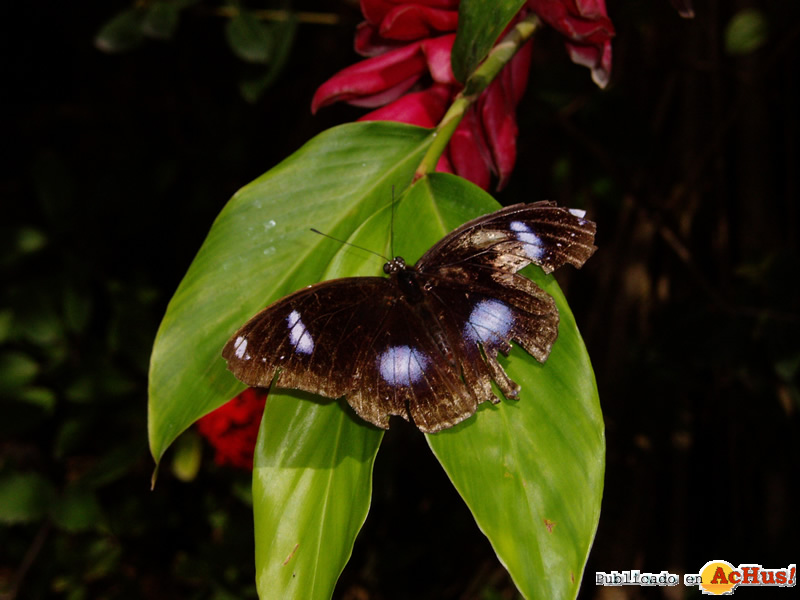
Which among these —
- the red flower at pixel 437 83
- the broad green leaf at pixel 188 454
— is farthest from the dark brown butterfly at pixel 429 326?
the broad green leaf at pixel 188 454

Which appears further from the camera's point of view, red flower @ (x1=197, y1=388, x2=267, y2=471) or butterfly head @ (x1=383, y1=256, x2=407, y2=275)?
red flower @ (x1=197, y1=388, x2=267, y2=471)

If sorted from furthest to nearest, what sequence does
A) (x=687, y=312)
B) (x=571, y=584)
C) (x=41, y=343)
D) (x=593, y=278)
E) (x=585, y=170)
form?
(x=593, y=278) < (x=585, y=170) < (x=41, y=343) < (x=687, y=312) < (x=571, y=584)

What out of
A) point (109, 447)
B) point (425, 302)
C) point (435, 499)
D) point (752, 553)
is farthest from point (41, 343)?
Result: point (752, 553)

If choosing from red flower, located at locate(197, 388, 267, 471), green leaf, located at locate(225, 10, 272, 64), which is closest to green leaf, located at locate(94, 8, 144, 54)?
green leaf, located at locate(225, 10, 272, 64)

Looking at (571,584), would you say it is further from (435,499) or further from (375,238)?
(435,499)

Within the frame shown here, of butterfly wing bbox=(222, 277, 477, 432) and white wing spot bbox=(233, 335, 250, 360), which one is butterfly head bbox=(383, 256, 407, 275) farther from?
white wing spot bbox=(233, 335, 250, 360)

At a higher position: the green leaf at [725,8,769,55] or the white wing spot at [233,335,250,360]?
the white wing spot at [233,335,250,360]

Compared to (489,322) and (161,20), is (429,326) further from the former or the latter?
(161,20)
